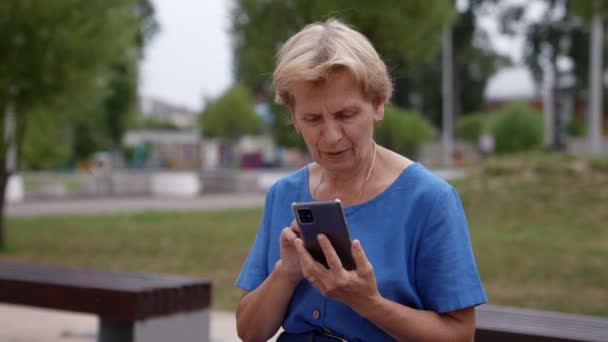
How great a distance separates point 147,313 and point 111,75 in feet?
28.5

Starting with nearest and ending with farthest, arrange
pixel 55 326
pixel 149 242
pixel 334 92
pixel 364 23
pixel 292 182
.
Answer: pixel 334 92, pixel 292 182, pixel 55 326, pixel 364 23, pixel 149 242

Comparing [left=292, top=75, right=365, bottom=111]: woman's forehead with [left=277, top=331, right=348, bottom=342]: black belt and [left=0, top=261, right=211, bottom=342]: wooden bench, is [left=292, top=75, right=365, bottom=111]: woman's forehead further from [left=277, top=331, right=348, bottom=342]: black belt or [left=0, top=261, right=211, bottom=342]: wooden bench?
[left=0, top=261, right=211, bottom=342]: wooden bench

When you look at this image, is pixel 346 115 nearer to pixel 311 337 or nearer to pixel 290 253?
pixel 290 253

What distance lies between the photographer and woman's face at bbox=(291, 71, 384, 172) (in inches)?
85.6

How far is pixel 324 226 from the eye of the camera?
205 cm

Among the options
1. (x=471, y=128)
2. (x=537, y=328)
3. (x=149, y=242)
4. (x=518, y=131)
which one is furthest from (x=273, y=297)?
(x=471, y=128)

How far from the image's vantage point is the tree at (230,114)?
4362cm

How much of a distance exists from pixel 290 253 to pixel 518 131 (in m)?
25.8

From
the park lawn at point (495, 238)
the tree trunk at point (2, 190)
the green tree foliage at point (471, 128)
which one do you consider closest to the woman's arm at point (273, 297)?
the park lawn at point (495, 238)

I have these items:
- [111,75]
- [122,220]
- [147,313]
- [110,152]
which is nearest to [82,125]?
[110,152]

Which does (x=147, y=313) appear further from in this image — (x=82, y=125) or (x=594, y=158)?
(x=82, y=125)

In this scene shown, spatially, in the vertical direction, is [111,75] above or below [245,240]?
above

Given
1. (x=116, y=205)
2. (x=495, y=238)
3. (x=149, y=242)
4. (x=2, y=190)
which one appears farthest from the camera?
(x=116, y=205)

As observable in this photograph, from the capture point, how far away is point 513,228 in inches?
535
